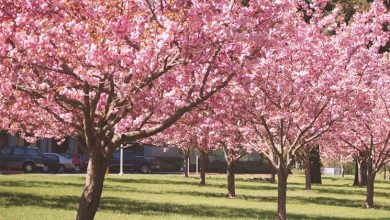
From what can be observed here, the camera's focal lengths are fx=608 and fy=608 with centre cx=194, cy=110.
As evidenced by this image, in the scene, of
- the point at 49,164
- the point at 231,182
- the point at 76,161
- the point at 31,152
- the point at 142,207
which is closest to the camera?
the point at 142,207

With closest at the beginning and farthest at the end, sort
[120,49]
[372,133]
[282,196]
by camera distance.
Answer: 1. [120,49]
2. [282,196]
3. [372,133]

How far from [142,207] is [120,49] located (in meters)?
11.9

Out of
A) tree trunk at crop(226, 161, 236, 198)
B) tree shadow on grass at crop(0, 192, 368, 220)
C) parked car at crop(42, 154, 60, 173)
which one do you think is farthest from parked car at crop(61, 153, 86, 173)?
tree shadow on grass at crop(0, 192, 368, 220)

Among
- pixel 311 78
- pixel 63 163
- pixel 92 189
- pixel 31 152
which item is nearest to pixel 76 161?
pixel 63 163

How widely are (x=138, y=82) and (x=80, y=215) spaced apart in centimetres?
266

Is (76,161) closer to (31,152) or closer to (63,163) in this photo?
(63,163)

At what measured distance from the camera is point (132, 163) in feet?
176

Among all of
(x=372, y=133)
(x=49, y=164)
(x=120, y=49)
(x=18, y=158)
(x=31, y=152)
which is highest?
(x=120, y=49)

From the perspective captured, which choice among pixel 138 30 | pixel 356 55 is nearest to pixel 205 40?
pixel 138 30

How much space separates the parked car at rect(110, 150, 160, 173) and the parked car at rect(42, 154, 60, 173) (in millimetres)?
6250

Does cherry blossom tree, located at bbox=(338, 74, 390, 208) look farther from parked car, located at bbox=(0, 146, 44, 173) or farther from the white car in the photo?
the white car

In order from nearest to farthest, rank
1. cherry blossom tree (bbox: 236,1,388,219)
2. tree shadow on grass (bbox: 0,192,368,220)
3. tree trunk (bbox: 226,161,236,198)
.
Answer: cherry blossom tree (bbox: 236,1,388,219), tree shadow on grass (bbox: 0,192,368,220), tree trunk (bbox: 226,161,236,198)

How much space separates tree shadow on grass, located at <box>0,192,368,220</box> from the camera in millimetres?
18031

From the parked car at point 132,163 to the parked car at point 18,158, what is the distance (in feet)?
31.9
